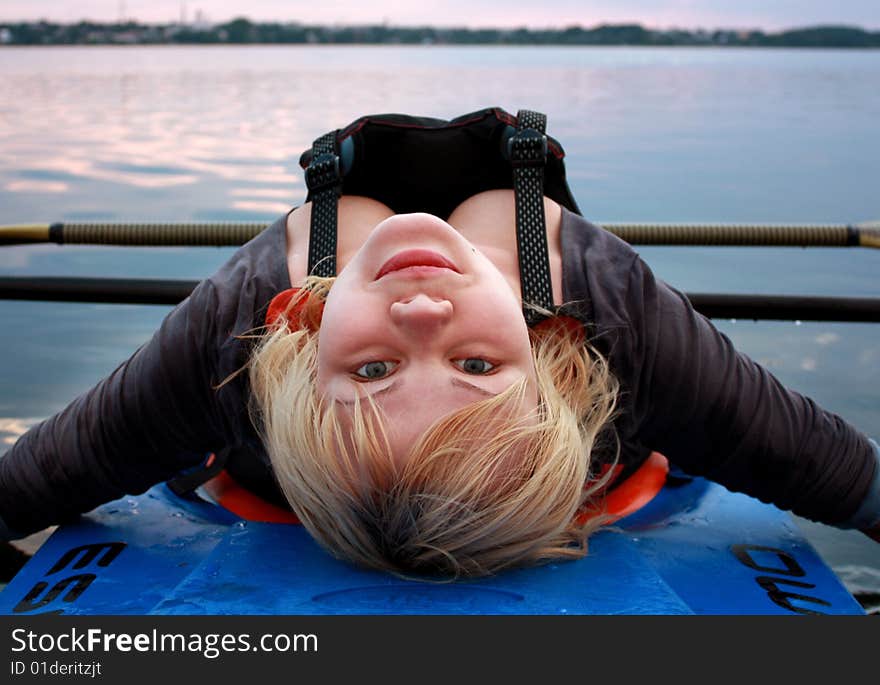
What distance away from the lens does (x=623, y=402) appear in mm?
1722

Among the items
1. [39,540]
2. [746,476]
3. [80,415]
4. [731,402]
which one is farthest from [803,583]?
[39,540]

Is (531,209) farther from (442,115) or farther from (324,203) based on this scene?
(442,115)

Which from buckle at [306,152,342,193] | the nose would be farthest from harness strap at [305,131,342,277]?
the nose

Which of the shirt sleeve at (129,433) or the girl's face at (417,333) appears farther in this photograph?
the shirt sleeve at (129,433)

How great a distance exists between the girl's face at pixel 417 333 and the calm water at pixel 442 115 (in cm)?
114

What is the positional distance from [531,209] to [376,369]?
1.89 feet

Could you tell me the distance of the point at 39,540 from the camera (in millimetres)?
2281

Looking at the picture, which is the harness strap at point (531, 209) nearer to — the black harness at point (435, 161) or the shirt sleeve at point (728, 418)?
the black harness at point (435, 161)

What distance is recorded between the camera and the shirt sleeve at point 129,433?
173cm

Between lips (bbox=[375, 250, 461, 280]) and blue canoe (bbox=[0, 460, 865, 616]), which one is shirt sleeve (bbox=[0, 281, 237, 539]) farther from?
lips (bbox=[375, 250, 461, 280])

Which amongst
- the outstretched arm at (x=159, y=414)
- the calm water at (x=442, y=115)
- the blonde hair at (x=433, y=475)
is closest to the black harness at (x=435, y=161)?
the outstretched arm at (x=159, y=414)

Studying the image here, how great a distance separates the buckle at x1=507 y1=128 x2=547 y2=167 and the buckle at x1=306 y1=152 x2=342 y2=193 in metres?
0.33

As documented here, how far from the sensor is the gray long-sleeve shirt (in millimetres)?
1695

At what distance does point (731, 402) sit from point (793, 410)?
0.45 ft
